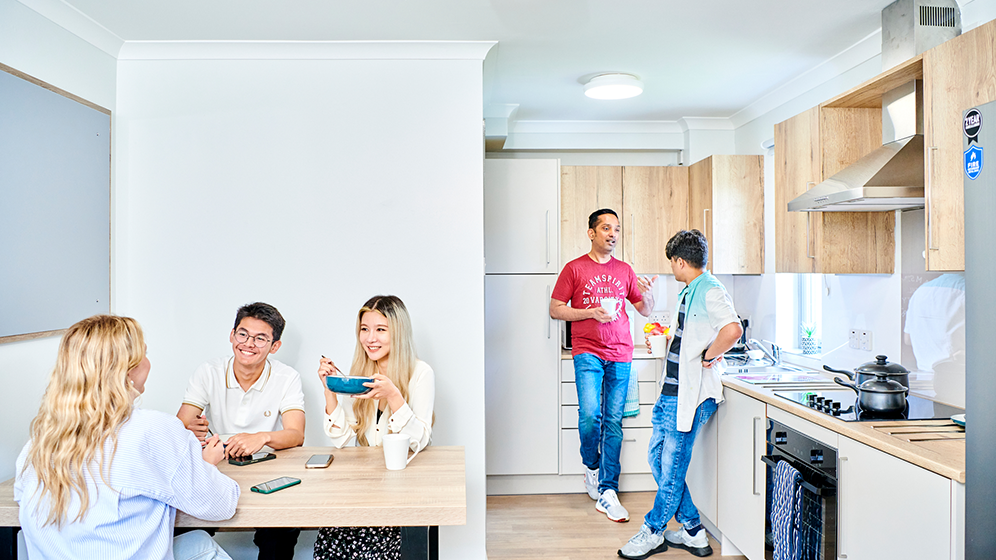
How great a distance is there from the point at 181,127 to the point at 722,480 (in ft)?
9.62

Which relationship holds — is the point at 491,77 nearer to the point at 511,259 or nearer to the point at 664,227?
the point at 511,259

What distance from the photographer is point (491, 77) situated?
3.36 metres

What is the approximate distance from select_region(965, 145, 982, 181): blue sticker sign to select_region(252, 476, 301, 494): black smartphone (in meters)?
1.86

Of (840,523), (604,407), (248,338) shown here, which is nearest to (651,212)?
(604,407)

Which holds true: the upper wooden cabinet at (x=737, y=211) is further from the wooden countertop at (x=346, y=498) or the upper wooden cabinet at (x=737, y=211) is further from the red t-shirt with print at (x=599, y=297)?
the wooden countertop at (x=346, y=498)

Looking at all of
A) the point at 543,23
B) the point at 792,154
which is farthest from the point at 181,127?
the point at 792,154

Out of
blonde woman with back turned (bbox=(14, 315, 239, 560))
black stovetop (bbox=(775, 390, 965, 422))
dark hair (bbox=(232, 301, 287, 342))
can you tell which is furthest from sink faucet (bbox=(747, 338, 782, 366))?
blonde woman with back turned (bbox=(14, 315, 239, 560))

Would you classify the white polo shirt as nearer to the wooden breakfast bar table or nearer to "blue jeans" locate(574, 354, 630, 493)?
the wooden breakfast bar table

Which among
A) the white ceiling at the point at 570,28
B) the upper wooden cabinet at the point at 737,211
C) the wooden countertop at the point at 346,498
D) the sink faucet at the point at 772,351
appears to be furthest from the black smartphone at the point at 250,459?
the upper wooden cabinet at the point at 737,211

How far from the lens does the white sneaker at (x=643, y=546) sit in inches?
118

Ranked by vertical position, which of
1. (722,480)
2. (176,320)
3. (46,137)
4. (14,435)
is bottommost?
(722,480)

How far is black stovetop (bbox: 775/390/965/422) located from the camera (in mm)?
2209

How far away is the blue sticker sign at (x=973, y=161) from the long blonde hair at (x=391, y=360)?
5.48 ft

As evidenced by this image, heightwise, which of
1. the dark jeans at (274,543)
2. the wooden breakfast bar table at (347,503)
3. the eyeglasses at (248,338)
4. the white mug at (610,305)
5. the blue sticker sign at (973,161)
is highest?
the blue sticker sign at (973,161)
